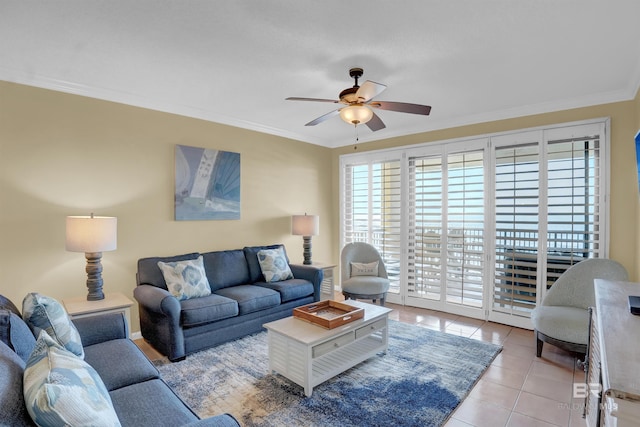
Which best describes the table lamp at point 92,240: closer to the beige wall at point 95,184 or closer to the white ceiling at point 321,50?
Answer: the beige wall at point 95,184

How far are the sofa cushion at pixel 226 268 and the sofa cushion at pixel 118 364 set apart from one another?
1666 mm

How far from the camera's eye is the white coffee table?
2.54 m

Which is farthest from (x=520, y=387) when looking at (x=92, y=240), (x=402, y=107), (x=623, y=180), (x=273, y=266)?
(x=92, y=240)

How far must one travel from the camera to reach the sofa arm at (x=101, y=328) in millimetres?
2281

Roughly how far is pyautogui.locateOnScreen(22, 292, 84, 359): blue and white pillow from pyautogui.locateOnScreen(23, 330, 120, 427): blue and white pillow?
1.93 feet

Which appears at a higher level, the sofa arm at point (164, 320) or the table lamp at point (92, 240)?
the table lamp at point (92, 240)

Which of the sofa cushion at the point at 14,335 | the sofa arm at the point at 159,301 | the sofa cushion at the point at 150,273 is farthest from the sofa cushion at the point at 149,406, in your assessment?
the sofa cushion at the point at 150,273

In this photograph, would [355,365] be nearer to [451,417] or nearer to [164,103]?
[451,417]

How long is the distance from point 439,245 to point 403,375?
2203 millimetres

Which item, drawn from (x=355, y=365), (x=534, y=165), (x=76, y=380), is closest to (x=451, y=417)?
(x=355, y=365)

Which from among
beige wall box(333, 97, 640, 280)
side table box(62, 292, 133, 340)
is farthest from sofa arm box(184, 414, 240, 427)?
beige wall box(333, 97, 640, 280)

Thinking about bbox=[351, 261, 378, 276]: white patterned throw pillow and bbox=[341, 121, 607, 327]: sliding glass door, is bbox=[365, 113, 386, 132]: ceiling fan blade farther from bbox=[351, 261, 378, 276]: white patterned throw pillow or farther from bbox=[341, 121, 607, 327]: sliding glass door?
bbox=[351, 261, 378, 276]: white patterned throw pillow

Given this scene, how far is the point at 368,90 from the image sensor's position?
8.28 ft

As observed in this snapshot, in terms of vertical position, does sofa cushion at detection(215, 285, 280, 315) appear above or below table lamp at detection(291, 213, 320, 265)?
below
